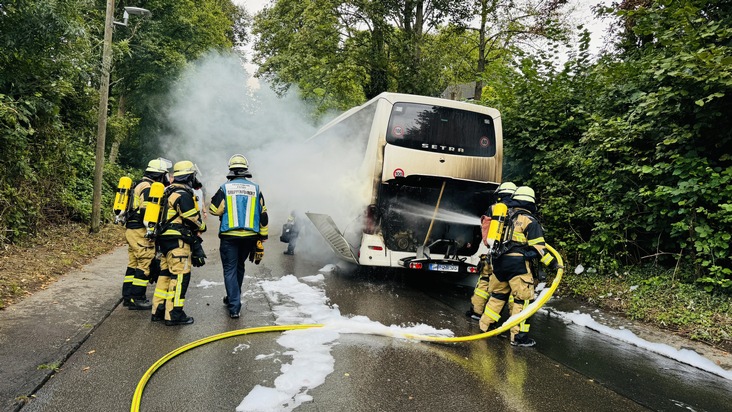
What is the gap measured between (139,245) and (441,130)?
4752mm

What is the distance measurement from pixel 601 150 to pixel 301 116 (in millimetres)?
15531

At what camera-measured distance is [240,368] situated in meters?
4.14

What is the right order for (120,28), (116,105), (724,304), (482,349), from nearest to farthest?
(482,349), (724,304), (120,28), (116,105)

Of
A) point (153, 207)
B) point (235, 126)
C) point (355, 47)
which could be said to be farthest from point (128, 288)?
point (235, 126)

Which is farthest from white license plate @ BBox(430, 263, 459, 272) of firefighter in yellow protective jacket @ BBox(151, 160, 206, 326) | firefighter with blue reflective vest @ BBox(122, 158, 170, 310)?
firefighter with blue reflective vest @ BBox(122, 158, 170, 310)

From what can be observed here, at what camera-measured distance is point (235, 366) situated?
4184 millimetres

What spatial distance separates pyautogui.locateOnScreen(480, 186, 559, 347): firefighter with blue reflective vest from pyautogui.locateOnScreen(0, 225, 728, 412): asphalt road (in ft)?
0.80

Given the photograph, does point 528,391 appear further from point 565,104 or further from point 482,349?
point 565,104

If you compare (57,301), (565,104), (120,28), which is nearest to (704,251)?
(565,104)

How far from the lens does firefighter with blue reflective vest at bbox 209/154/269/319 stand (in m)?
5.62

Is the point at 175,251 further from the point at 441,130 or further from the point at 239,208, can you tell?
the point at 441,130

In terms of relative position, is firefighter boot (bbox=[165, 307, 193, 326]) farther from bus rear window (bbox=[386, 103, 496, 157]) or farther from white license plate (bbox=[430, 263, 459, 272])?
bus rear window (bbox=[386, 103, 496, 157])

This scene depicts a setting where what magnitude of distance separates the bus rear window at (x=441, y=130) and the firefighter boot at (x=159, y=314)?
4054 mm

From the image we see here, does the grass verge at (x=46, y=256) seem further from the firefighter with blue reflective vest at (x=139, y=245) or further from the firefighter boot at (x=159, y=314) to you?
the firefighter boot at (x=159, y=314)
